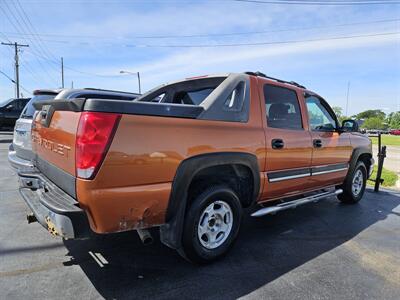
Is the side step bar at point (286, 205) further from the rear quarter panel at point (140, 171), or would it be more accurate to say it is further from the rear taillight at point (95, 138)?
the rear taillight at point (95, 138)

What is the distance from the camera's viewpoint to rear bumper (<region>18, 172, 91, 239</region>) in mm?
2666

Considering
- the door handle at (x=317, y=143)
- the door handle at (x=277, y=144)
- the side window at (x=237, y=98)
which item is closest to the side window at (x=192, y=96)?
the side window at (x=237, y=98)

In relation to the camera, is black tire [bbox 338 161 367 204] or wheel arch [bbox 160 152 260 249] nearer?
wheel arch [bbox 160 152 260 249]

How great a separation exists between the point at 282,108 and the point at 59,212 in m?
3.08

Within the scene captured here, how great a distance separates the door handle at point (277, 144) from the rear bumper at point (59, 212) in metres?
2.31

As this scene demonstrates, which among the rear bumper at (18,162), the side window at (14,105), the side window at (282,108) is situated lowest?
the rear bumper at (18,162)

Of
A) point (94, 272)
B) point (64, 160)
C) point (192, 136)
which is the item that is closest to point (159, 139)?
point (192, 136)

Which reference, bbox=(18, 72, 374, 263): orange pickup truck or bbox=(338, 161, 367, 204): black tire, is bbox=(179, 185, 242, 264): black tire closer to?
bbox=(18, 72, 374, 263): orange pickup truck

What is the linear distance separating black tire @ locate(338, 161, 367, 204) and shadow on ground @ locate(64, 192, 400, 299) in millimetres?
860

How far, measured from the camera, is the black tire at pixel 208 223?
324cm

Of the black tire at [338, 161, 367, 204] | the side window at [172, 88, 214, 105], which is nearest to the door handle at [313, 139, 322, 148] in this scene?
the black tire at [338, 161, 367, 204]

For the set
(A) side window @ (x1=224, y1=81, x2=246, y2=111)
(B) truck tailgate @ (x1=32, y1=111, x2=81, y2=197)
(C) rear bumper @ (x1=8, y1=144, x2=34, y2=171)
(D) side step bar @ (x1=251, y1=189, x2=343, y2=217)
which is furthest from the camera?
(C) rear bumper @ (x1=8, y1=144, x2=34, y2=171)

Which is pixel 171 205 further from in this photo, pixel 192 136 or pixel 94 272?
pixel 94 272

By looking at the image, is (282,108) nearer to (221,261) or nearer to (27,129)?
(221,261)
